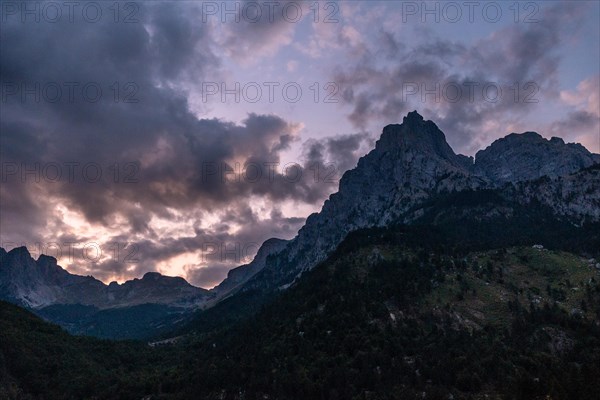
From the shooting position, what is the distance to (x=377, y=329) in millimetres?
199250

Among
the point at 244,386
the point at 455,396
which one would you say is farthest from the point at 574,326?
the point at 244,386

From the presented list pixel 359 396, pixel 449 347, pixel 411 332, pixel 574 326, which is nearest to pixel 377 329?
pixel 411 332

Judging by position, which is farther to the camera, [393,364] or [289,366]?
[289,366]

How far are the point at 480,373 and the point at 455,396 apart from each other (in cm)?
1636

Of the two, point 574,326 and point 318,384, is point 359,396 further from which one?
point 574,326

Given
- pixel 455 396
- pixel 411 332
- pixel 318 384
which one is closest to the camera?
pixel 455 396

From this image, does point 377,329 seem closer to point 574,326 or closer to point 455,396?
point 455,396

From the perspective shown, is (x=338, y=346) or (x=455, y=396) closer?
(x=455, y=396)

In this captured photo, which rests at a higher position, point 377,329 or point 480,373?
point 377,329

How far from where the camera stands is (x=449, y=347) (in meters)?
179

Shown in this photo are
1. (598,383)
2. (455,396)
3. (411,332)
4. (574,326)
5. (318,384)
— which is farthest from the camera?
(411,332)

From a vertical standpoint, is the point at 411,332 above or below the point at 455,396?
above

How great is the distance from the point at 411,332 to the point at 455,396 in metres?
51.1

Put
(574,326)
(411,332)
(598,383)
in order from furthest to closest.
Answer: (411,332) < (574,326) < (598,383)
